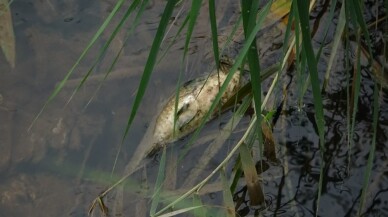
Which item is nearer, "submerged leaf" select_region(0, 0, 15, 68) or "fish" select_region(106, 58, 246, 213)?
"fish" select_region(106, 58, 246, 213)

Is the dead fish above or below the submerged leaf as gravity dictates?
below

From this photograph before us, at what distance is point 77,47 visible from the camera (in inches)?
96.0

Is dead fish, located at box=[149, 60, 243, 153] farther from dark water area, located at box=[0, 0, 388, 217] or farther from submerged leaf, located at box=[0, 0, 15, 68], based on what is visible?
submerged leaf, located at box=[0, 0, 15, 68]

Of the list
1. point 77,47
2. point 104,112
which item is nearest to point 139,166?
point 104,112

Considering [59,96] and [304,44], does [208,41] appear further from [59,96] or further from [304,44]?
[304,44]

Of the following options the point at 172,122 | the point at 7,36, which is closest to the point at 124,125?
the point at 172,122

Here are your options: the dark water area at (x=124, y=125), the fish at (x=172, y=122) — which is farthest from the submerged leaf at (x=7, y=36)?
the fish at (x=172, y=122)

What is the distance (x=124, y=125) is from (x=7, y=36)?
A: 58 centimetres

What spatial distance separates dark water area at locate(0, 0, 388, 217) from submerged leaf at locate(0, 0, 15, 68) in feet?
0.08

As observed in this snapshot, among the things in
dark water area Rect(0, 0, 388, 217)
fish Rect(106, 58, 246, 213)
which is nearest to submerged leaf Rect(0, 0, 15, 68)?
dark water area Rect(0, 0, 388, 217)

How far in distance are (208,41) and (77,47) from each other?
1.58ft

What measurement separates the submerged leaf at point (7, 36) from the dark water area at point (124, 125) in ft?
0.08

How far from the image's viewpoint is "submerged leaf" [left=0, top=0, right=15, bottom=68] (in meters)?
2.38

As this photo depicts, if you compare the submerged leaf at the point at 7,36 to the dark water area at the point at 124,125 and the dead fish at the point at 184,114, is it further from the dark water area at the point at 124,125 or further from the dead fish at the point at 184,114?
the dead fish at the point at 184,114
